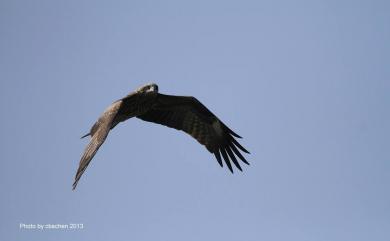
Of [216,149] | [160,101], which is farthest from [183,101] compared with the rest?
[216,149]

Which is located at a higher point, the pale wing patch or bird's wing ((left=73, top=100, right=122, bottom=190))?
the pale wing patch

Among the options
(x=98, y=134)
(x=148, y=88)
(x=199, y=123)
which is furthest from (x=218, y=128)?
(x=98, y=134)

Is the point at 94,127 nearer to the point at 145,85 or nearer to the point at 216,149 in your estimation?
the point at 145,85

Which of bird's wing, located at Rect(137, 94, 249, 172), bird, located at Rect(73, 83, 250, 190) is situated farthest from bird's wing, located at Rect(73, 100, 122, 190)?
bird's wing, located at Rect(137, 94, 249, 172)

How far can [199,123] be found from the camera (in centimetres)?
1369

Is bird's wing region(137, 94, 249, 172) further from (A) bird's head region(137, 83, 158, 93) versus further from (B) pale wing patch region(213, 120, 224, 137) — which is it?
(A) bird's head region(137, 83, 158, 93)

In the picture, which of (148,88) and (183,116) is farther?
(183,116)

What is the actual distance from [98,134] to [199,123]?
3500 mm

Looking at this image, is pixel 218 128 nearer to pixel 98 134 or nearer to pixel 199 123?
pixel 199 123

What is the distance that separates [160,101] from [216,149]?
167 cm

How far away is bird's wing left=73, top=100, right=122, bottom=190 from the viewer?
9.84 metres

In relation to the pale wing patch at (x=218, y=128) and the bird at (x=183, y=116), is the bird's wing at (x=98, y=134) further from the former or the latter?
the pale wing patch at (x=218, y=128)

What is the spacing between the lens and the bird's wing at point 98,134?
9.84 m

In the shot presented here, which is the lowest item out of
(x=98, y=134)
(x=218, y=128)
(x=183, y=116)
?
(x=98, y=134)
